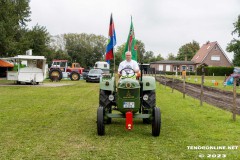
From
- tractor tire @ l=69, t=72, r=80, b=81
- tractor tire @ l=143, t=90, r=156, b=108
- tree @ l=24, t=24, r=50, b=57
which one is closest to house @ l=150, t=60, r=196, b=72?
tree @ l=24, t=24, r=50, b=57

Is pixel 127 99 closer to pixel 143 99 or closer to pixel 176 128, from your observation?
pixel 143 99

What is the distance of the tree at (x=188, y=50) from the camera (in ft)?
322

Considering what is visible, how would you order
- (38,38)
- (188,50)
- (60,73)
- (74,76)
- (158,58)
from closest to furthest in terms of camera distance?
(60,73)
(74,76)
(38,38)
(188,50)
(158,58)

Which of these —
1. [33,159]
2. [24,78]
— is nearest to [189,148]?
[33,159]

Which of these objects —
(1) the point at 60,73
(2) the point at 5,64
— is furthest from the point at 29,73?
(2) the point at 5,64

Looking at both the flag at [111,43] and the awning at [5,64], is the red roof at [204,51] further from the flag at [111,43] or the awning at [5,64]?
the flag at [111,43]

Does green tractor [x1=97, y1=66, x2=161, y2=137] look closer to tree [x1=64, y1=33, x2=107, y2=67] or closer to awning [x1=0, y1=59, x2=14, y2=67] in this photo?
awning [x1=0, y1=59, x2=14, y2=67]

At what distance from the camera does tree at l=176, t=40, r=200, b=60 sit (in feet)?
322

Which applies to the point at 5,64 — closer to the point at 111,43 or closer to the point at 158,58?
the point at 111,43

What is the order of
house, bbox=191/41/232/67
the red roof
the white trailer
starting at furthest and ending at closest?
1. the red roof
2. house, bbox=191/41/232/67
3. the white trailer

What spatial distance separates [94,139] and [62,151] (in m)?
1.16

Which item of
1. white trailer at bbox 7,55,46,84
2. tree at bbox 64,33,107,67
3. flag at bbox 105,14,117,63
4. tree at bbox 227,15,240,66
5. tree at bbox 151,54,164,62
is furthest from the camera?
tree at bbox 151,54,164,62

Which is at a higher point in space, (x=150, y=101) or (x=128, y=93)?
(x=128, y=93)

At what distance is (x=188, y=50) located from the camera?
98.9 meters
